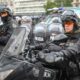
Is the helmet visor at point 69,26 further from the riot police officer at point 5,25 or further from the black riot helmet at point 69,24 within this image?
the riot police officer at point 5,25

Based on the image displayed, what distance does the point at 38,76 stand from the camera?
5.01 m

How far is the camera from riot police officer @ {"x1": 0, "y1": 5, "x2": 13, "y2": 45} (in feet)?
27.5

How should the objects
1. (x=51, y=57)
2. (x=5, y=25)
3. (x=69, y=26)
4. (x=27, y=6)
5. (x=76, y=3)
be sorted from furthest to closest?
(x=27, y=6) → (x=76, y=3) → (x=5, y=25) → (x=69, y=26) → (x=51, y=57)

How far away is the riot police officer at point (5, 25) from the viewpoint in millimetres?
8381

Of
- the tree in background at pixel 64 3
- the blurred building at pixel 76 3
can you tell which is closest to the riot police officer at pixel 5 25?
the tree in background at pixel 64 3

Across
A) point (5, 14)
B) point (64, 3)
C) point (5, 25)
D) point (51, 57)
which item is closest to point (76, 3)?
point (64, 3)

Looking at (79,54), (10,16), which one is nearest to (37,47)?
(79,54)

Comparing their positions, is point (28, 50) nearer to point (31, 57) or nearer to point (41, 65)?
point (31, 57)

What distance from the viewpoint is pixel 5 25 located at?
8.78 m

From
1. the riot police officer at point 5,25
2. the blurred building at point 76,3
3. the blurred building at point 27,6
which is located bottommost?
the blurred building at point 27,6

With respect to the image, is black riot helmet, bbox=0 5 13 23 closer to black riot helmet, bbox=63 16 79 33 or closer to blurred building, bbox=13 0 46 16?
black riot helmet, bbox=63 16 79 33

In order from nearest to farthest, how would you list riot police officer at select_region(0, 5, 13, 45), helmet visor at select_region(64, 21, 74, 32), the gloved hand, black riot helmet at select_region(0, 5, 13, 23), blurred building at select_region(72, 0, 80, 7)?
1. the gloved hand
2. helmet visor at select_region(64, 21, 74, 32)
3. riot police officer at select_region(0, 5, 13, 45)
4. black riot helmet at select_region(0, 5, 13, 23)
5. blurred building at select_region(72, 0, 80, 7)

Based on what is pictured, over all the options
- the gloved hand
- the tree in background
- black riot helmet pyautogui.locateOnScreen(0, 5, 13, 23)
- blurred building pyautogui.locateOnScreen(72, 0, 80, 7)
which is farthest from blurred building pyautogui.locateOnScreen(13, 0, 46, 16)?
the gloved hand

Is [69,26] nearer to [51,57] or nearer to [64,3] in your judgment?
[51,57]
